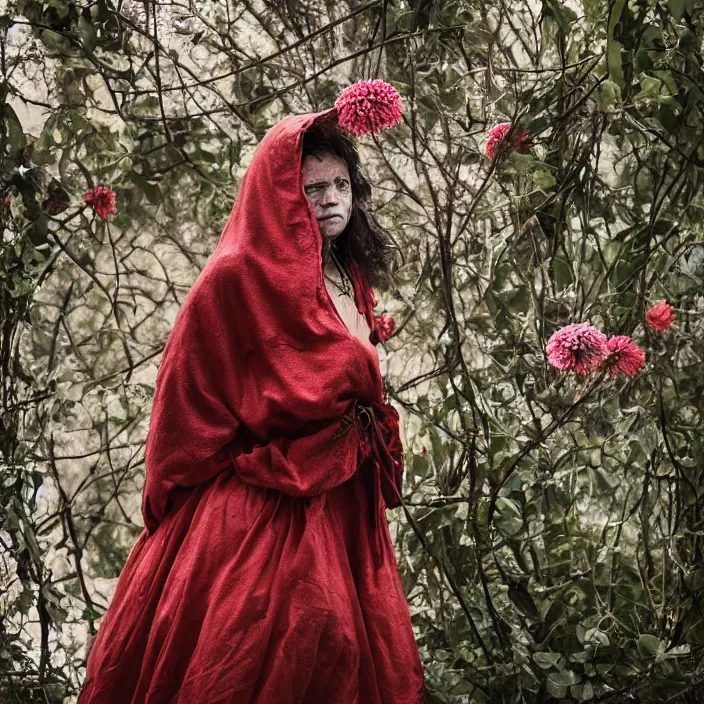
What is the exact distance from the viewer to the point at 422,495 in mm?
2203

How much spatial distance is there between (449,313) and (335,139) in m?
0.42

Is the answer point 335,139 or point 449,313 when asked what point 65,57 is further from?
point 449,313

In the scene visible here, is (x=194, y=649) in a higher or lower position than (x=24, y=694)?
higher

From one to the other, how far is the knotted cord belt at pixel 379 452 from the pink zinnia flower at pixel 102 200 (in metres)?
1.02

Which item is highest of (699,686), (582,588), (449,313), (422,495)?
(449,313)

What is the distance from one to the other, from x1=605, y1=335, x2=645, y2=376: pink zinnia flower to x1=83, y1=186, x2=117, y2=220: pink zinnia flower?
46.6 inches

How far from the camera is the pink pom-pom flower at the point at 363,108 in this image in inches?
71.2

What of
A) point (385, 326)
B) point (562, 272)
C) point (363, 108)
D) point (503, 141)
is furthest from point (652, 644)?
point (363, 108)

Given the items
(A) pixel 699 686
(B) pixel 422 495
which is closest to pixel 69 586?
(B) pixel 422 495

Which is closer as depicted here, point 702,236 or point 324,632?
point 324,632

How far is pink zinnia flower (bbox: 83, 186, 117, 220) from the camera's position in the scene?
2.46 meters

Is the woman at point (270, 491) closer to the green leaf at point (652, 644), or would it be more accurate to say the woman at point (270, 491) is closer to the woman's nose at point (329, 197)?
the woman's nose at point (329, 197)

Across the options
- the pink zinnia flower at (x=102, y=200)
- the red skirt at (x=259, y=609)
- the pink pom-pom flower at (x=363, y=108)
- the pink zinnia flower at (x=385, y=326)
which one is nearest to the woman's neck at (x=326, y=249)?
the pink pom-pom flower at (x=363, y=108)

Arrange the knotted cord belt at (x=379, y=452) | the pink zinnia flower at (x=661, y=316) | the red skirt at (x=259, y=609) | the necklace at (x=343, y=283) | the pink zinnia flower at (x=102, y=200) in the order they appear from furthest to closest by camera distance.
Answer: the pink zinnia flower at (x=102, y=200) < the pink zinnia flower at (x=661, y=316) < the necklace at (x=343, y=283) < the knotted cord belt at (x=379, y=452) < the red skirt at (x=259, y=609)
